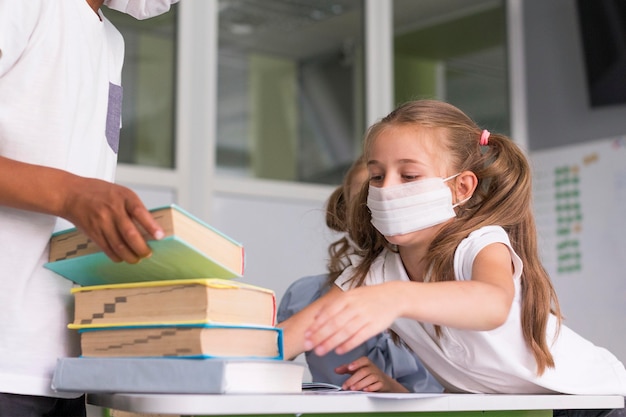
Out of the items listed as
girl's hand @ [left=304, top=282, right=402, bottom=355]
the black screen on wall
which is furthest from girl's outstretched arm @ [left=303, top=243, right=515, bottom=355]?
the black screen on wall

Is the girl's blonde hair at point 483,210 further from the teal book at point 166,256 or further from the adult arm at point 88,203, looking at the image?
the adult arm at point 88,203

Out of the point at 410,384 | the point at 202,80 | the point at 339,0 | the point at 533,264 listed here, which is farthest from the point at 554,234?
the point at 533,264

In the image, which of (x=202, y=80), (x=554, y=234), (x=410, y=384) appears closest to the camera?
(x=410, y=384)

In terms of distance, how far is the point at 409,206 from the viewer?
127 centimetres

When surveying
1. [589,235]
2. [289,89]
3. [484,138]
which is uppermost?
[289,89]

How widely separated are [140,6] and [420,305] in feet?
1.88

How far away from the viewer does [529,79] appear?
4.02 m

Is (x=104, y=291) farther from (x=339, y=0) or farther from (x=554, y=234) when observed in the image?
(x=554, y=234)

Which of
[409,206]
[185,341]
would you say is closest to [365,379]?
[409,206]

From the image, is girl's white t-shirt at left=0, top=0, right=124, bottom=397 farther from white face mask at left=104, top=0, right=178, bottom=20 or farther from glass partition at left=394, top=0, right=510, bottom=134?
glass partition at left=394, top=0, right=510, bottom=134

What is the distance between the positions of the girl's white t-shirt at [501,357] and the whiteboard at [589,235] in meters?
2.29

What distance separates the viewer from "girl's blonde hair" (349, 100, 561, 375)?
1241 millimetres

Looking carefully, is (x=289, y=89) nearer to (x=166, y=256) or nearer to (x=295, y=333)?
(x=295, y=333)

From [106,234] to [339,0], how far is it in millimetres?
2863
